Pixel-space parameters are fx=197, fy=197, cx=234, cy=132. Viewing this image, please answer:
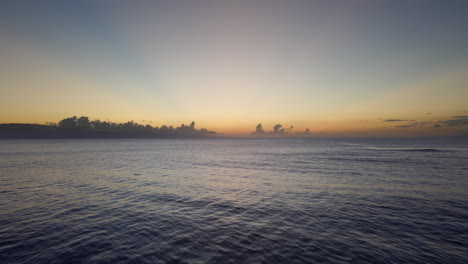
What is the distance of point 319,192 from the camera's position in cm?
2352

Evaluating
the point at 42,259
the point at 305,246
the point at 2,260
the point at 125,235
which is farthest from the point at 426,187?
Answer: the point at 2,260

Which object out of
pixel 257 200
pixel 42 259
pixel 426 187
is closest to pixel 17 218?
pixel 42 259

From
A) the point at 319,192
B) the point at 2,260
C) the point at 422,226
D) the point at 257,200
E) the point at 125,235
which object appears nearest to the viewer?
the point at 2,260

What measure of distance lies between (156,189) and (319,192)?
66.0 feet

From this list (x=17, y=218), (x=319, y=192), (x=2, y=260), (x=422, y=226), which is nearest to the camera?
(x=2, y=260)

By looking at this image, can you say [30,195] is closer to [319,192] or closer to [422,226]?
[319,192]

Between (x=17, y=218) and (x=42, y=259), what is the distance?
8783 mm

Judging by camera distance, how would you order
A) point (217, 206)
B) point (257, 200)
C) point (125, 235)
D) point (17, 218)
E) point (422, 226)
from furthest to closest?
point (257, 200), point (217, 206), point (17, 218), point (422, 226), point (125, 235)

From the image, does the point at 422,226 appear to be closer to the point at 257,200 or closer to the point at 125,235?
the point at 257,200

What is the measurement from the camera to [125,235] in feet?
41.4

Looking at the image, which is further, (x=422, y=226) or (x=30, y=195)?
(x=30, y=195)

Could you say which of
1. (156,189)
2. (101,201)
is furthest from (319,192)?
(101,201)

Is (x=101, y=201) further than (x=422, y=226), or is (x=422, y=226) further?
(x=101, y=201)

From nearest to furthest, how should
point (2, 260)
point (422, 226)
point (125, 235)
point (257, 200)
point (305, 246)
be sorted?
point (2, 260) < point (305, 246) < point (125, 235) < point (422, 226) < point (257, 200)
